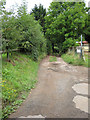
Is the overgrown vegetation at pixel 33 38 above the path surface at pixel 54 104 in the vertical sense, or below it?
above

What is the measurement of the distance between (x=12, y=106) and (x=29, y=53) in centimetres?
659

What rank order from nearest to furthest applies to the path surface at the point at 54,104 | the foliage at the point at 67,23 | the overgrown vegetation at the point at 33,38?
the path surface at the point at 54,104
the overgrown vegetation at the point at 33,38
the foliage at the point at 67,23

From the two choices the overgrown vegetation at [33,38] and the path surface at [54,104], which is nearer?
the path surface at [54,104]

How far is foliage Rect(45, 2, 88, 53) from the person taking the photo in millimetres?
17766

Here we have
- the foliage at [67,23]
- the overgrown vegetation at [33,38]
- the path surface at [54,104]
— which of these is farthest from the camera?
the foliage at [67,23]

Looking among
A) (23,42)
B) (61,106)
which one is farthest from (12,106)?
(23,42)

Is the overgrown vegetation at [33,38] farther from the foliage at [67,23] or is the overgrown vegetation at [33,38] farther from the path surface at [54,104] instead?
the path surface at [54,104]

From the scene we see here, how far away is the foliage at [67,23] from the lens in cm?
1777

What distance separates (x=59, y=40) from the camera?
20.8 metres

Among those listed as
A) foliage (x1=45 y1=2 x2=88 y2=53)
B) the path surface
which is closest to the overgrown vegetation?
foliage (x1=45 y1=2 x2=88 y2=53)

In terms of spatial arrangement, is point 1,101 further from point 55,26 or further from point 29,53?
point 55,26

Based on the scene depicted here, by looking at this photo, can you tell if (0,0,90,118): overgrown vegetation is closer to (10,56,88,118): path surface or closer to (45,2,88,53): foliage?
(45,2,88,53): foliage

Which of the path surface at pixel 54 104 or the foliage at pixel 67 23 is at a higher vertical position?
the foliage at pixel 67 23

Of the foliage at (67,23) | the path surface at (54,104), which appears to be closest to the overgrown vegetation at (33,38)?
the foliage at (67,23)
